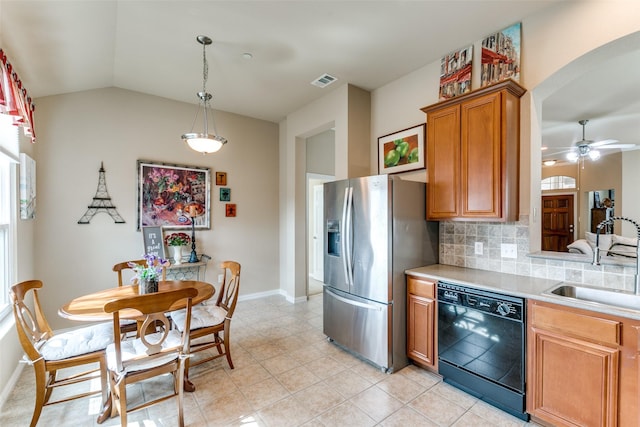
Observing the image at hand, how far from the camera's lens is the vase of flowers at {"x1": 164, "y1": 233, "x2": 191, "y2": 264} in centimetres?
388

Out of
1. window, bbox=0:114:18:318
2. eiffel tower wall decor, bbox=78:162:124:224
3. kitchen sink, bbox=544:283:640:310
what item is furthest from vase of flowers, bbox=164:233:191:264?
kitchen sink, bbox=544:283:640:310

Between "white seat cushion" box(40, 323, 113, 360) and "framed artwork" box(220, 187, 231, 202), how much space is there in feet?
8.39

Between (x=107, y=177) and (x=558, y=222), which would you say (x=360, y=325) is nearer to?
(x=107, y=177)

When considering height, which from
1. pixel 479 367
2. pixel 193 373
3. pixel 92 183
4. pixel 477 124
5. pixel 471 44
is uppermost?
pixel 471 44

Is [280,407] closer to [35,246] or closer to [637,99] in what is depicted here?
[35,246]

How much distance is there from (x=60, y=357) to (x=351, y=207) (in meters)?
2.56

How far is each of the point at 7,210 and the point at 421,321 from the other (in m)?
3.92

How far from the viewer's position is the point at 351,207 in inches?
112

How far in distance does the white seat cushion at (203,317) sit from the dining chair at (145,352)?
36 cm

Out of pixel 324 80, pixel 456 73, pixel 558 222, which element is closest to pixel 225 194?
pixel 324 80

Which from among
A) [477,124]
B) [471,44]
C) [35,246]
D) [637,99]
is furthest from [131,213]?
[637,99]

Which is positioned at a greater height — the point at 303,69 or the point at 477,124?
the point at 303,69

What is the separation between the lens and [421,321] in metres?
2.55

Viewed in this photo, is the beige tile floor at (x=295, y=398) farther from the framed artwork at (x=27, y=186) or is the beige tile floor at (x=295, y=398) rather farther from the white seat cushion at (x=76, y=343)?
the framed artwork at (x=27, y=186)
